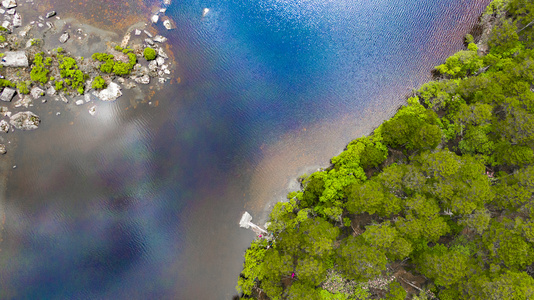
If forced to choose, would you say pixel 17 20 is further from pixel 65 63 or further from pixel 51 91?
pixel 51 91

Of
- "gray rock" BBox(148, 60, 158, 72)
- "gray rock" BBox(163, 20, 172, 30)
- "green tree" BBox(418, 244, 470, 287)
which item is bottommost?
"green tree" BBox(418, 244, 470, 287)

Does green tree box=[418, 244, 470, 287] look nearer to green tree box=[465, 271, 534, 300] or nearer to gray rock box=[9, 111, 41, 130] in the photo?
green tree box=[465, 271, 534, 300]

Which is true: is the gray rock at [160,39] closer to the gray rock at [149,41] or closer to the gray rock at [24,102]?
the gray rock at [149,41]

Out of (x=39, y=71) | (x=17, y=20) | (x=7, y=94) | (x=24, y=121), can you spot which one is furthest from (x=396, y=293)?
(x=17, y=20)

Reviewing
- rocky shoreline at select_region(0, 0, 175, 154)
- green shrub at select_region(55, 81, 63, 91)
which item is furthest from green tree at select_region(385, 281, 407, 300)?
green shrub at select_region(55, 81, 63, 91)

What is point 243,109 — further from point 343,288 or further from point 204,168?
point 343,288

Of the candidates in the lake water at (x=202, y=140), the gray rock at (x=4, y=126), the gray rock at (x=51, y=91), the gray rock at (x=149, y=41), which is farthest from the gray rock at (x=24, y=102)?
the gray rock at (x=149, y=41)

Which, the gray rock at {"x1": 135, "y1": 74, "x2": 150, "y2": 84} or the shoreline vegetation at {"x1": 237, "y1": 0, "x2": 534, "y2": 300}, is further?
the gray rock at {"x1": 135, "y1": 74, "x2": 150, "y2": 84}
